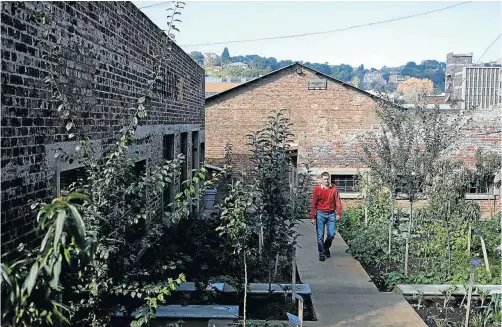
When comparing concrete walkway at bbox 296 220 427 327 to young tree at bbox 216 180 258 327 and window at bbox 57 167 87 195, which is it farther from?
window at bbox 57 167 87 195

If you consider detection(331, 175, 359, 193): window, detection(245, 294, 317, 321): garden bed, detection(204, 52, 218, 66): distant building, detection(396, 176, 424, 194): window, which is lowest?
detection(245, 294, 317, 321): garden bed

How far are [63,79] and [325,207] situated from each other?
6365 mm

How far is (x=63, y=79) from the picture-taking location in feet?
16.3

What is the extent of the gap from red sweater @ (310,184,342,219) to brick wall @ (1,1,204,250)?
3.21m

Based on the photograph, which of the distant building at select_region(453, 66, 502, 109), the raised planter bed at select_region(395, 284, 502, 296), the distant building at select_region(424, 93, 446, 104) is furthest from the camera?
the distant building at select_region(453, 66, 502, 109)

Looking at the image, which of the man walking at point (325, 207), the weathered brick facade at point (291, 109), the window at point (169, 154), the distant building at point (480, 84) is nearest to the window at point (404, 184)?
the man walking at point (325, 207)

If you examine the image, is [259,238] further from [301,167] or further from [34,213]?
[301,167]

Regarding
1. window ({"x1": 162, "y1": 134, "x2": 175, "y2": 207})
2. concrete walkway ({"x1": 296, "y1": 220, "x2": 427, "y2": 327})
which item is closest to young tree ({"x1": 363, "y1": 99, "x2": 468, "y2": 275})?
concrete walkway ({"x1": 296, "y1": 220, "x2": 427, "y2": 327})

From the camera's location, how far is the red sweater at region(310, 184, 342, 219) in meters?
10.1

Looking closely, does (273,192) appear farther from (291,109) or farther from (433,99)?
(433,99)

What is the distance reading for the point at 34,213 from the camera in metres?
4.33

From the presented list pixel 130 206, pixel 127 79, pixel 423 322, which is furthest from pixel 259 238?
pixel 130 206

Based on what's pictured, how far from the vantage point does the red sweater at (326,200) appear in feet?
33.1

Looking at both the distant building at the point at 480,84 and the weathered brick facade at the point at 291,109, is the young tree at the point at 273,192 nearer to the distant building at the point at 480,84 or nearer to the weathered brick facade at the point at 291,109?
the weathered brick facade at the point at 291,109
